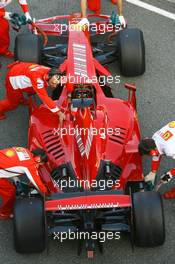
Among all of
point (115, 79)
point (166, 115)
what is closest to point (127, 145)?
point (166, 115)

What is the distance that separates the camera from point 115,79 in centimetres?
967

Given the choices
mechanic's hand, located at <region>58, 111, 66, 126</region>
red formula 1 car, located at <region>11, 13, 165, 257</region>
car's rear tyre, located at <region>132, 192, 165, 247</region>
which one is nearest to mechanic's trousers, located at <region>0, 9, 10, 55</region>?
red formula 1 car, located at <region>11, 13, 165, 257</region>

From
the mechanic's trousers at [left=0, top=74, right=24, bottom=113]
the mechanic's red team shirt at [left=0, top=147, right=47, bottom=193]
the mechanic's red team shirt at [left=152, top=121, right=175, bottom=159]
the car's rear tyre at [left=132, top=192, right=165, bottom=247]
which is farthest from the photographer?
the mechanic's trousers at [left=0, top=74, right=24, bottom=113]

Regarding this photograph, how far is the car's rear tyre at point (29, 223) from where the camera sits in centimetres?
649

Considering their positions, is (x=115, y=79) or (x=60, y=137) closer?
→ (x=60, y=137)

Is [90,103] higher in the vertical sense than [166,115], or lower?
higher

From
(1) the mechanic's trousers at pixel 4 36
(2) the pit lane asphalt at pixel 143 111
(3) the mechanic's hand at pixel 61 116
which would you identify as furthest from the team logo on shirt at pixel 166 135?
(1) the mechanic's trousers at pixel 4 36

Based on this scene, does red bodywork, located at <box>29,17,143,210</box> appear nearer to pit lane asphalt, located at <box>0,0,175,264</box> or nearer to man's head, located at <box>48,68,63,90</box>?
man's head, located at <box>48,68,63,90</box>

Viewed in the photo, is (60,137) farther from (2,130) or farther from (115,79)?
(115,79)

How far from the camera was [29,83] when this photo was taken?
827 cm

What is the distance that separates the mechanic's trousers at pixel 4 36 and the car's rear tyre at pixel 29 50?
32.3 inches

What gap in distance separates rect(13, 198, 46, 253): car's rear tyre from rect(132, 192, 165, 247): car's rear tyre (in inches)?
37.9

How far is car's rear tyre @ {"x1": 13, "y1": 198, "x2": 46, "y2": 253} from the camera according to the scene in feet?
21.3

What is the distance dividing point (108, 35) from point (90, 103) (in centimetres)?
323
